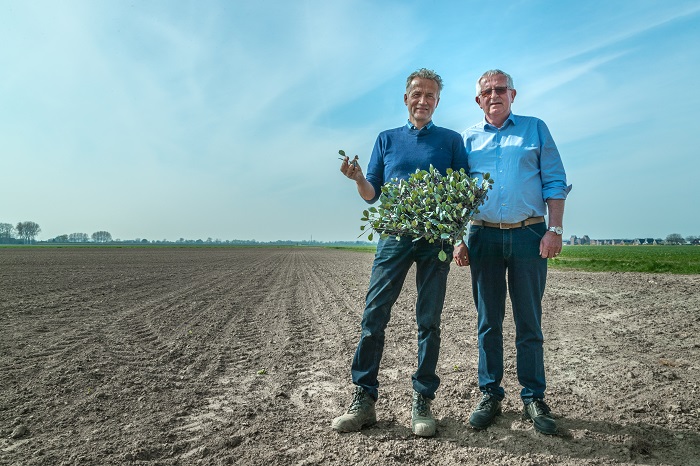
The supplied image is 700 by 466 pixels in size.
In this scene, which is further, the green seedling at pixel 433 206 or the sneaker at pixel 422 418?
the sneaker at pixel 422 418

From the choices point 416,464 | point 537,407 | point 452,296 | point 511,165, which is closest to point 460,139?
point 511,165

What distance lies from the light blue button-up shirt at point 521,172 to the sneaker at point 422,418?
146cm

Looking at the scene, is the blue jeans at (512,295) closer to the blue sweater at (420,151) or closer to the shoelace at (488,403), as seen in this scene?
the shoelace at (488,403)

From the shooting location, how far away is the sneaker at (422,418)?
10.6 feet

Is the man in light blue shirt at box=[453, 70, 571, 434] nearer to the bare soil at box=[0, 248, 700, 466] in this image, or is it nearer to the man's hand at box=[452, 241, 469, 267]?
the man's hand at box=[452, 241, 469, 267]

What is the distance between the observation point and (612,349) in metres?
5.79

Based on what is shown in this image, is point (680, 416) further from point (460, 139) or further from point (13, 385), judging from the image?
point (13, 385)

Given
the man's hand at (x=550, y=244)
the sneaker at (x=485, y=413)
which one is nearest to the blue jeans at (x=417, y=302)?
the sneaker at (x=485, y=413)

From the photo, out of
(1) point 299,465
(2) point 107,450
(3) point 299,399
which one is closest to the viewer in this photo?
(1) point 299,465

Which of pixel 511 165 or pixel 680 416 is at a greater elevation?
pixel 511 165

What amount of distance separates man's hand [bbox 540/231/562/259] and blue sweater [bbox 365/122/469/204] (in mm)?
783

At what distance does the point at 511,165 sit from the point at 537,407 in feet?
5.91

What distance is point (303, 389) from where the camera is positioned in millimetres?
4473

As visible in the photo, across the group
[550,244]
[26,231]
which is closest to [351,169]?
[550,244]
